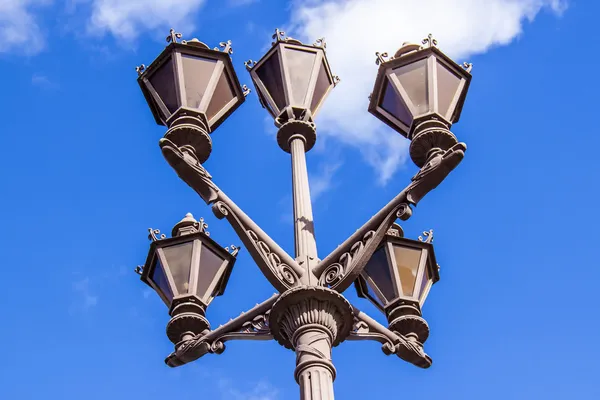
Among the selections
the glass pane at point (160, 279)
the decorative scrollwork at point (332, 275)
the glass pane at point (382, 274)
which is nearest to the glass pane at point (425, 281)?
the glass pane at point (382, 274)

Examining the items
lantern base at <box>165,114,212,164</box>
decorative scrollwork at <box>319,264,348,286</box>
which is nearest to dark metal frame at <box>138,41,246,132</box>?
lantern base at <box>165,114,212,164</box>

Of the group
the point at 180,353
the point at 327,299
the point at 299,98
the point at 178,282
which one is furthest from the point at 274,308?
the point at 299,98

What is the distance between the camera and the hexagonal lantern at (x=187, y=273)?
763cm

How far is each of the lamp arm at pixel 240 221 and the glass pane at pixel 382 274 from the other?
136 cm

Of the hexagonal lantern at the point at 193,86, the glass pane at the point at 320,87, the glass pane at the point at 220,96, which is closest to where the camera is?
the hexagonal lantern at the point at 193,86

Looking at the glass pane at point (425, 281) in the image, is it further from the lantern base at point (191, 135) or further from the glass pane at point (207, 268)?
the lantern base at point (191, 135)

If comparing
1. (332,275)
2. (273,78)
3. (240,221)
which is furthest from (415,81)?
(332,275)

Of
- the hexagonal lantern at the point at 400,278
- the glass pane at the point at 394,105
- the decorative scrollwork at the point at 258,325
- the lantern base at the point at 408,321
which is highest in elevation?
the glass pane at the point at 394,105

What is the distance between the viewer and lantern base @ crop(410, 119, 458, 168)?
754cm

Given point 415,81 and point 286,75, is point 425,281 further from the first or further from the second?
point 286,75

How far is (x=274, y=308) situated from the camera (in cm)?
669

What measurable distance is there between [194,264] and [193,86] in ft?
4.26

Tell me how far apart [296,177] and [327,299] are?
128 cm

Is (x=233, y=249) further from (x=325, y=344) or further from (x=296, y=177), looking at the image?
(x=325, y=344)
